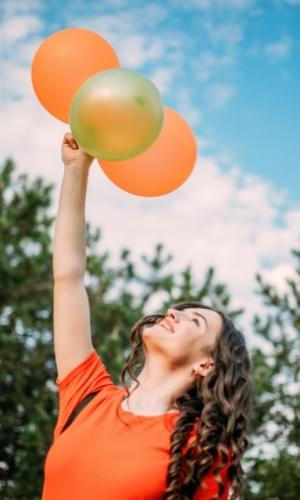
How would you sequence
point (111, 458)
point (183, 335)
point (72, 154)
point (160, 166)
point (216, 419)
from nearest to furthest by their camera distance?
point (111, 458), point (216, 419), point (183, 335), point (72, 154), point (160, 166)

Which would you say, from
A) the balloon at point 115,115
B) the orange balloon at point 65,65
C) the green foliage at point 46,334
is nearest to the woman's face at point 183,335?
the balloon at point 115,115

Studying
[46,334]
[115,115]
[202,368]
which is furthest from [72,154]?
[46,334]

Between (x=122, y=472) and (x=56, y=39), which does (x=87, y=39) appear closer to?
(x=56, y=39)

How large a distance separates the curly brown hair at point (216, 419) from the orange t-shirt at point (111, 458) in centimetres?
3

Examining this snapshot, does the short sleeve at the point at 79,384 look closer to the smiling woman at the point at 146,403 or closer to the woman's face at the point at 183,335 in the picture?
the smiling woman at the point at 146,403

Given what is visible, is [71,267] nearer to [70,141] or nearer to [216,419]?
[70,141]

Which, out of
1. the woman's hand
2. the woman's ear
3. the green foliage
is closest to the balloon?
the woman's hand

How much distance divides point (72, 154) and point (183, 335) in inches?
25.5

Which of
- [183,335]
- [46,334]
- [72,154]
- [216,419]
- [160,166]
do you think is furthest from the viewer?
[46,334]

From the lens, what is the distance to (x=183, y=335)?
219 cm

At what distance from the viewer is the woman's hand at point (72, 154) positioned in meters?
2.30

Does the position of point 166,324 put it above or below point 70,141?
below

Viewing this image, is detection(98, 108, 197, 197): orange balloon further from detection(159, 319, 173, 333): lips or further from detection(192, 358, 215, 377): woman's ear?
detection(192, 358, 215, 377): woman's ear

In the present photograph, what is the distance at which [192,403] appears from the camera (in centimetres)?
214
